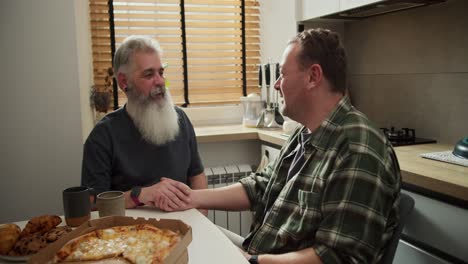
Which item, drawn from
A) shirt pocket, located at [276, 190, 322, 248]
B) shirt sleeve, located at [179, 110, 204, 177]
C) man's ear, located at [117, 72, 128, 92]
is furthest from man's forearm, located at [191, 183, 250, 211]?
man's ear, located at [117, 72, 128, 92]

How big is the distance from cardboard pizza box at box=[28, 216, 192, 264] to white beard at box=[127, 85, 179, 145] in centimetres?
80

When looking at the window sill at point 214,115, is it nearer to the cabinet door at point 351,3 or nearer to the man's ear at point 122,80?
the man's ear at point 122,80

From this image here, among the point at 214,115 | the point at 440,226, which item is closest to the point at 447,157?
the point at 440,226

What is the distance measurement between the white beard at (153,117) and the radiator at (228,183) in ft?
2.59

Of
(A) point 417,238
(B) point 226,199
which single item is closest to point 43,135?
(B) point 226,199

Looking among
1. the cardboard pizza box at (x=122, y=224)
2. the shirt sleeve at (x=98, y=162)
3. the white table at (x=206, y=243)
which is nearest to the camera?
the cardboard pizza box at (x=122, y=224)

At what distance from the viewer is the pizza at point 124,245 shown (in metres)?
0.80

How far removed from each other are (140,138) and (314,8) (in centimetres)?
129

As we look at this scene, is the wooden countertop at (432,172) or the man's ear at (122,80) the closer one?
the wooden countertop at (432,172)

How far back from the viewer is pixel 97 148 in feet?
5.44

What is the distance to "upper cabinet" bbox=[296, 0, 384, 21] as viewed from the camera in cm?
196

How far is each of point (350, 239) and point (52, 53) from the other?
174 centimetres

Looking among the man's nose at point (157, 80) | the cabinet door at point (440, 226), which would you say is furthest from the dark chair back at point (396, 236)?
the man's nose at point (157, 80)

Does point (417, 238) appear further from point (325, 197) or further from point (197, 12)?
point (197, 12)
